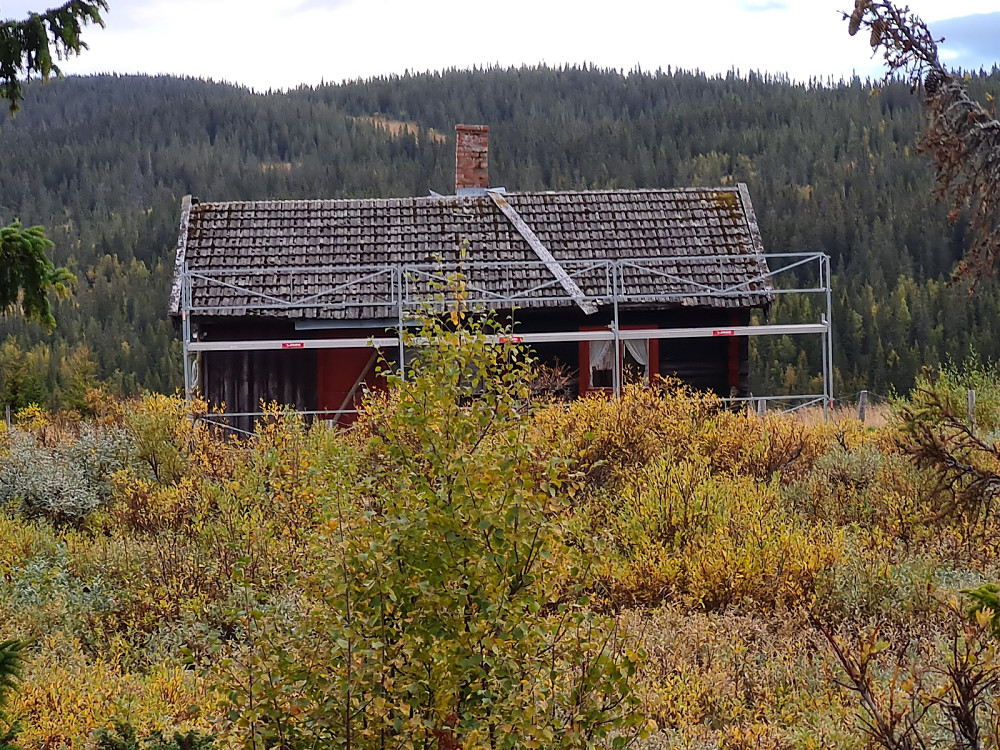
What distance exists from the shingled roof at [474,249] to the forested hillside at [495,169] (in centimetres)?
1794

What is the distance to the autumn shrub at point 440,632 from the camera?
4.32 m

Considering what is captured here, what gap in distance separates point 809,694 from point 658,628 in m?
1.28

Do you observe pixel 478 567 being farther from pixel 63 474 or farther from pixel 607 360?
pixel 607 360

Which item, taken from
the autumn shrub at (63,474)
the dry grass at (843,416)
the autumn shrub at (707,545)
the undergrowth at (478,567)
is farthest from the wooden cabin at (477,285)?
the autumn shrub at (707,545)

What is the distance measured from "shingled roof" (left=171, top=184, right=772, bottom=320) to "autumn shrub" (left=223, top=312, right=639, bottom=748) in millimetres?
12735

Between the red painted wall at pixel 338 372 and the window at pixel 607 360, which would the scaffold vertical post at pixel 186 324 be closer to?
the red painted wall at pixel 338 372

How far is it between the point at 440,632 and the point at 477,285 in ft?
48.0

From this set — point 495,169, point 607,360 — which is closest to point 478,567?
point 607,360

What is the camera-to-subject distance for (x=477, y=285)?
18.8m

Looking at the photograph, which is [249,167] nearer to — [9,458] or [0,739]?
[9,458]

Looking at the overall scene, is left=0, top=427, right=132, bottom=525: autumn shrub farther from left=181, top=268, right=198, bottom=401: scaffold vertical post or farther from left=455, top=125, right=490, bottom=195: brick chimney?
left=455, top=125, right=490, bottom=195: brick chimney

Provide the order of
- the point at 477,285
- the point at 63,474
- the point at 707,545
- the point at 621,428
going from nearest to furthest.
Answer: the point at 707,545 → the point at 621,428 → the point at 63,474 → the point at 477,285

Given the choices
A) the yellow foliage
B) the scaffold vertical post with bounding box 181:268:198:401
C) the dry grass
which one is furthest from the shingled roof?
the yellow foliage

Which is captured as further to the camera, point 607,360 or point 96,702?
point 607,360
